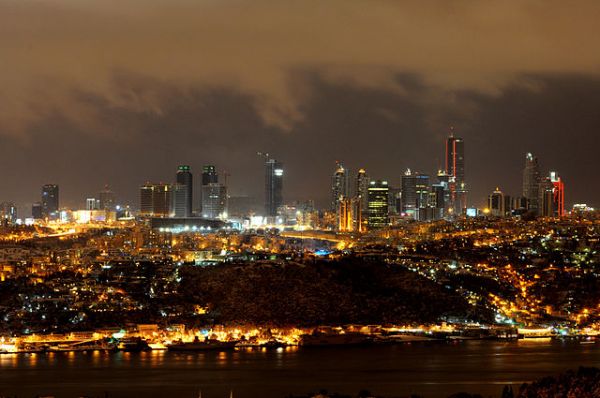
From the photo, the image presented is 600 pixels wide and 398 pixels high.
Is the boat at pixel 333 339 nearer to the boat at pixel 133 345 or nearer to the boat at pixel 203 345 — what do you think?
the boat at pixel 203 345

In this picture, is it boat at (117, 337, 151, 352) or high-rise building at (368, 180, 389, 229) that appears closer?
boat at (117, 337, 151, 352)

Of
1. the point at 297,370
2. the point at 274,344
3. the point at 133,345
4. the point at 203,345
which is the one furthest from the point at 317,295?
the point at 297,370

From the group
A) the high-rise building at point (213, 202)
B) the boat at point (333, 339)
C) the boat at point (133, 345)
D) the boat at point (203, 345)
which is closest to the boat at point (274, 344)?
the boat at point (333, 339)

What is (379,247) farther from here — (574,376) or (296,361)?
(574,376)

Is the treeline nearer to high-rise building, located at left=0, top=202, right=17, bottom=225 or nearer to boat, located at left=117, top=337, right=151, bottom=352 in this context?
boat, located at left=117, top=337, right=151, bottom=352

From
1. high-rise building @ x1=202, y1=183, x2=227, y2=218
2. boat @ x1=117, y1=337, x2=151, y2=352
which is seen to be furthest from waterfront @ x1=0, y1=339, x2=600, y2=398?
high-rise building @ x1=202, y1=183, x2=227, y2=218

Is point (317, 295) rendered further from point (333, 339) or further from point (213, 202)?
point (213, 202)

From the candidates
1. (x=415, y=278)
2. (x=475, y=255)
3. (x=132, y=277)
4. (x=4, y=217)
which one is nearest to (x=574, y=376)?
(x=415, y=278)
